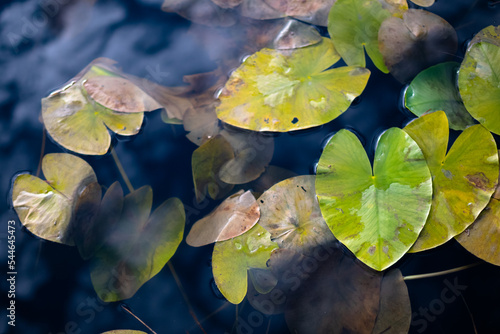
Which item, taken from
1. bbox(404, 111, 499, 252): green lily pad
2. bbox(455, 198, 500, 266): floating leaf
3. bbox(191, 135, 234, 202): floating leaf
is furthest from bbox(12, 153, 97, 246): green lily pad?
bbox(455, 198, 500, 266): floating leaf

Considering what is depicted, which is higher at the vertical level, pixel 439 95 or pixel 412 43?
pixel 412 43

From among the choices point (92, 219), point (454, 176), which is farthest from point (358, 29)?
point (92, 219)

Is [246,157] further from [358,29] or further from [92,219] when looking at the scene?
[358,29]

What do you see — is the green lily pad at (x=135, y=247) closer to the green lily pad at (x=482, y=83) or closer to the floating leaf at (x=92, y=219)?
the floating leaf at (x=92, y=219)

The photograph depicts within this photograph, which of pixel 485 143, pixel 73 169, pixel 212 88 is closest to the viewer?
pixel 485 143

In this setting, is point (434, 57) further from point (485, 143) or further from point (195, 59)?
point (195, 59)

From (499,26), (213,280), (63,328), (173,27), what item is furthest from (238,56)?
(63,328)

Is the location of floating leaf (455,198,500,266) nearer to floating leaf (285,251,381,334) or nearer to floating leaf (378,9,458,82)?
floating leaf (285,251,381,334)
